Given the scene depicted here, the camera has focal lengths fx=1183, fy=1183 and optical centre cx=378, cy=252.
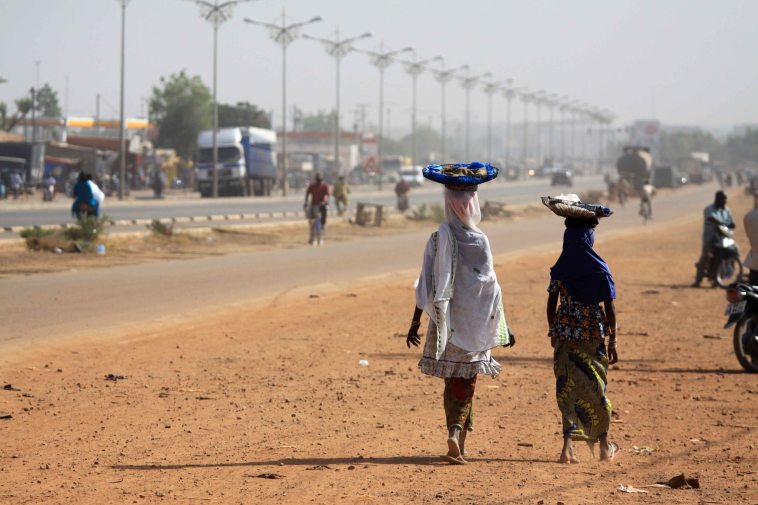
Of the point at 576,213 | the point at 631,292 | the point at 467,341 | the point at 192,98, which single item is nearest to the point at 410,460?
the point at 467,341

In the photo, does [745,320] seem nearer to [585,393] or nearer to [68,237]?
[585,393]

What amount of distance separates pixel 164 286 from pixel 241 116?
5854cm

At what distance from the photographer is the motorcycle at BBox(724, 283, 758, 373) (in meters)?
10.6

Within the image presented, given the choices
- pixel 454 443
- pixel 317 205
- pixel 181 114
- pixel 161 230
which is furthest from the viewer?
pixel 181 114

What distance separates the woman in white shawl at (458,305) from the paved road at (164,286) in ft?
16.7

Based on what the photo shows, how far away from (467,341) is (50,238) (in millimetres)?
17628

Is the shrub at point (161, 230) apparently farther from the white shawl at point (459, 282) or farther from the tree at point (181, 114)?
the tree at point (181, 114)

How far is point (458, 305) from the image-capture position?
6.91m

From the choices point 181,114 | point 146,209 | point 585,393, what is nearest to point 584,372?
point 585,393

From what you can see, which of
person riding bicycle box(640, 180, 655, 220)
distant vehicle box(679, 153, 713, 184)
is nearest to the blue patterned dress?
person riding bicycle box(640, 180, 655, 220)

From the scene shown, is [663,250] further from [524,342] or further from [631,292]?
[524,342]

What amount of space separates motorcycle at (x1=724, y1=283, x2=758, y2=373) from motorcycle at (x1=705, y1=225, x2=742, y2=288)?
7791mm

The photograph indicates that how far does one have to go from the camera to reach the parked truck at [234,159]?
58.4 meters

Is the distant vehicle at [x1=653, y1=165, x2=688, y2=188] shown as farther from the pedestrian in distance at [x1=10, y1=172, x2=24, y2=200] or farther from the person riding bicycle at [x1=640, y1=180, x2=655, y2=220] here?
the pedestrian in distance at [x1=10, y1=172, x2=24, y2=200]
